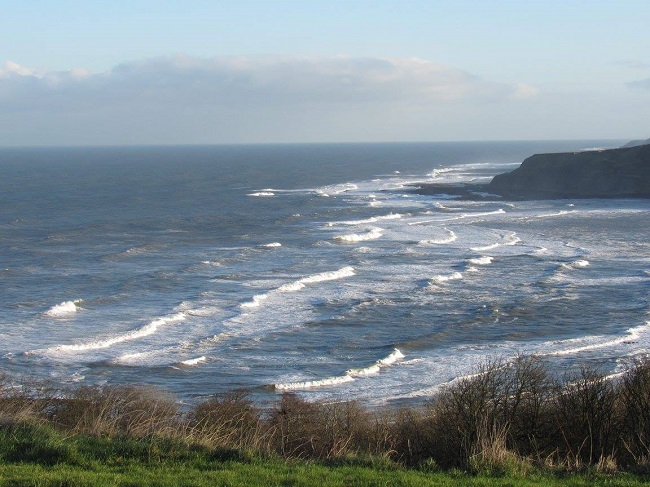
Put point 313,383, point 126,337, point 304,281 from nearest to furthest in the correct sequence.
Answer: point 313,383 → point 126,337 → point 304,281

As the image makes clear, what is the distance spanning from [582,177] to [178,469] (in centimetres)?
8596

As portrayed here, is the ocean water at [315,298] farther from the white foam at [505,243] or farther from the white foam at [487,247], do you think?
the white foam at [487,247]

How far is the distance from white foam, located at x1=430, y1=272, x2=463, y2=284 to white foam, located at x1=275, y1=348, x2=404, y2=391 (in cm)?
1170

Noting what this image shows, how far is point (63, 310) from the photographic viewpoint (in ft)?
103

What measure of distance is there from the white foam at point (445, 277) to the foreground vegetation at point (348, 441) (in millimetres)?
20349

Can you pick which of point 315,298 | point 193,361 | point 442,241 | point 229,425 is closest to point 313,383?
point 193,361

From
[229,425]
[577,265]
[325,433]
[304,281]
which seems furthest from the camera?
[577,265]

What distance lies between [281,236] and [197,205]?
25.9m

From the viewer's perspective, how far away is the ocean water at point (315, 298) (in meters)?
24.1

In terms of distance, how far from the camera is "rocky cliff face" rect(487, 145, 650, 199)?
86.6 metres

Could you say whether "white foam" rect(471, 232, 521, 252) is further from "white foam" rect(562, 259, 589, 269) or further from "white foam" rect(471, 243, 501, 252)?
"white foam" rect(562, 259, 589, 269)

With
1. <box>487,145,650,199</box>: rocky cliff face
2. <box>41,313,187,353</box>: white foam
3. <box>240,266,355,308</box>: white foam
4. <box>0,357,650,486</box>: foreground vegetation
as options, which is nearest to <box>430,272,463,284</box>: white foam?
<box>240,266,355,308</box>: white foam

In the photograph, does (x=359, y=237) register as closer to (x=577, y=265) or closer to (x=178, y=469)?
(x=577, y=265)

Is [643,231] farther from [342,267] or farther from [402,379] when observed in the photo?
[402,379]
